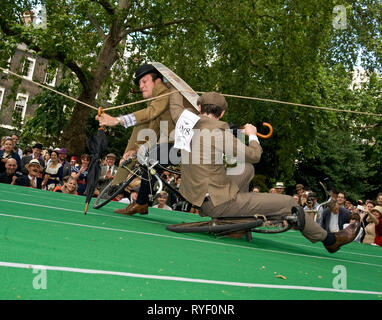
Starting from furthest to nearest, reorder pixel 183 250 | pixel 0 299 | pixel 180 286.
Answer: pixel 183 250 < pixel 180 286 < pixel 0 299

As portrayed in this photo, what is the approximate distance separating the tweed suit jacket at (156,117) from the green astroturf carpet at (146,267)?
1.54 meters

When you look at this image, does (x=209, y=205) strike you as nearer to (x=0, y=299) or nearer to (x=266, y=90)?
(x=0, y=299)

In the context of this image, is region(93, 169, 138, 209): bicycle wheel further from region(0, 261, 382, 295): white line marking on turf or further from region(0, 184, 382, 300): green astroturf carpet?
region(0, 261, 382, 295): white line marking on turf

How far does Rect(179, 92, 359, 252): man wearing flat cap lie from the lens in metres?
6.17

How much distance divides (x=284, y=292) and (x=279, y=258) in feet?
6.47

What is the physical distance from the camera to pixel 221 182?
634 centimetres

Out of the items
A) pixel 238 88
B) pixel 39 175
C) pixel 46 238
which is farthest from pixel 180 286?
pixel 238 88

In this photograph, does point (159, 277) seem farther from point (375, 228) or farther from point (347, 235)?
point (375, 228)

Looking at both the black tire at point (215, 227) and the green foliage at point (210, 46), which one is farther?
the green foliage at point (210, 46)

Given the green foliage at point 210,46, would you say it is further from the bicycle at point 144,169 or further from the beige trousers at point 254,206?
the beige trousers at point 254,206

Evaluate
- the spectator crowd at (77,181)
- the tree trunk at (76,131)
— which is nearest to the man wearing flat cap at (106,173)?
the spectator crowd at (77,181)

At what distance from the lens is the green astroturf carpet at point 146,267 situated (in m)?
3.21
